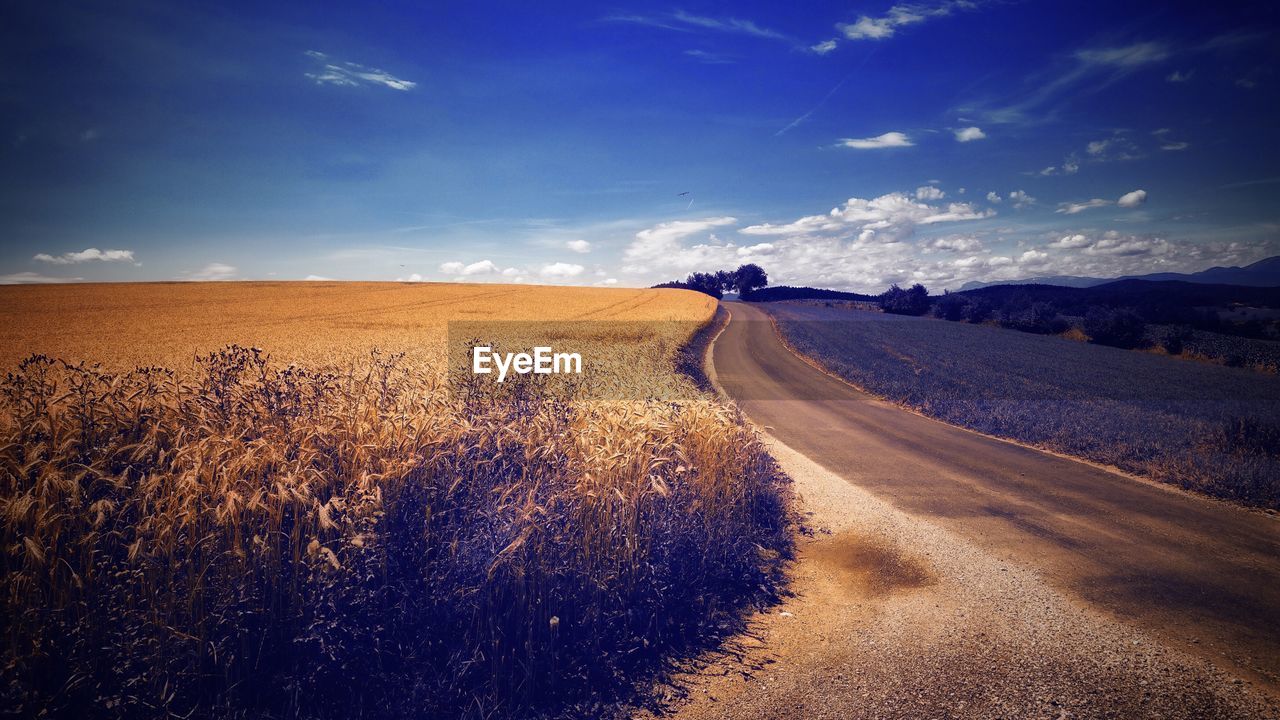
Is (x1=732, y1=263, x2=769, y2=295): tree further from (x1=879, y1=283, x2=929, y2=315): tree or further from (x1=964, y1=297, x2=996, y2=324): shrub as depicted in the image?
(x1=964, y1=297, x2=996, y2=324): shrub

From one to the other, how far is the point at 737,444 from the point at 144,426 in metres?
6.93

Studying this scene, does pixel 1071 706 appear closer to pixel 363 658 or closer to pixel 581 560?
pixel 581 560

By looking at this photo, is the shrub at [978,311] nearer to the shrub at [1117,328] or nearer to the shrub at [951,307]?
the shrub at [951,307]

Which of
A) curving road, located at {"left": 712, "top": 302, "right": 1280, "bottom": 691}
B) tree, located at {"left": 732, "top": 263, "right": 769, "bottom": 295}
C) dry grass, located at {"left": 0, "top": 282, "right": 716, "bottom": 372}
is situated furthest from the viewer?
tree, located at {"left": 732, "top": 263, "right": 769, "bottom": 295}

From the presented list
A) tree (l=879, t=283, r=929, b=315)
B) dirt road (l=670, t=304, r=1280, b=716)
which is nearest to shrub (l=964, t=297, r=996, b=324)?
tree (l=879, t=283, r=929, b=315)

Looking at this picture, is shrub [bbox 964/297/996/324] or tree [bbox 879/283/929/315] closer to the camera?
shrub [bbox 964/297/996/324]

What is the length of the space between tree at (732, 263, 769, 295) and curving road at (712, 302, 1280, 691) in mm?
142575

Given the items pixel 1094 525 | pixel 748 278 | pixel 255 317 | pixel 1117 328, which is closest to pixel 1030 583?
pixel 1094 525

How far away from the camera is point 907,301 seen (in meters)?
86.4

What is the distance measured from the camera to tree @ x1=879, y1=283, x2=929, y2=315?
84.6 m

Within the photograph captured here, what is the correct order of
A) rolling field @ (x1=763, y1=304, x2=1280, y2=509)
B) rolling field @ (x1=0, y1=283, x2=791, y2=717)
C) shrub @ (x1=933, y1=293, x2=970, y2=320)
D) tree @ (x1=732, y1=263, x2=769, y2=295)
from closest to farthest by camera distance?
rolling field @ (x1=0, y1=283, x2=791, y2=717) < rolling field @ (x1=763, y1=304, x2=1280, y2=509) < shrub @ (x1=933, y1=293, x2=970, y2=320) < tree @ (x1=732, y1=263, x2=769, y2=295)

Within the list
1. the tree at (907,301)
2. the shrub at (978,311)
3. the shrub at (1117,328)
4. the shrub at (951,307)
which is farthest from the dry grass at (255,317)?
the tree at (907,301)

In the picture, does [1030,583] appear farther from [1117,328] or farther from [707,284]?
[707,284]

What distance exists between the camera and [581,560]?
177 inches
